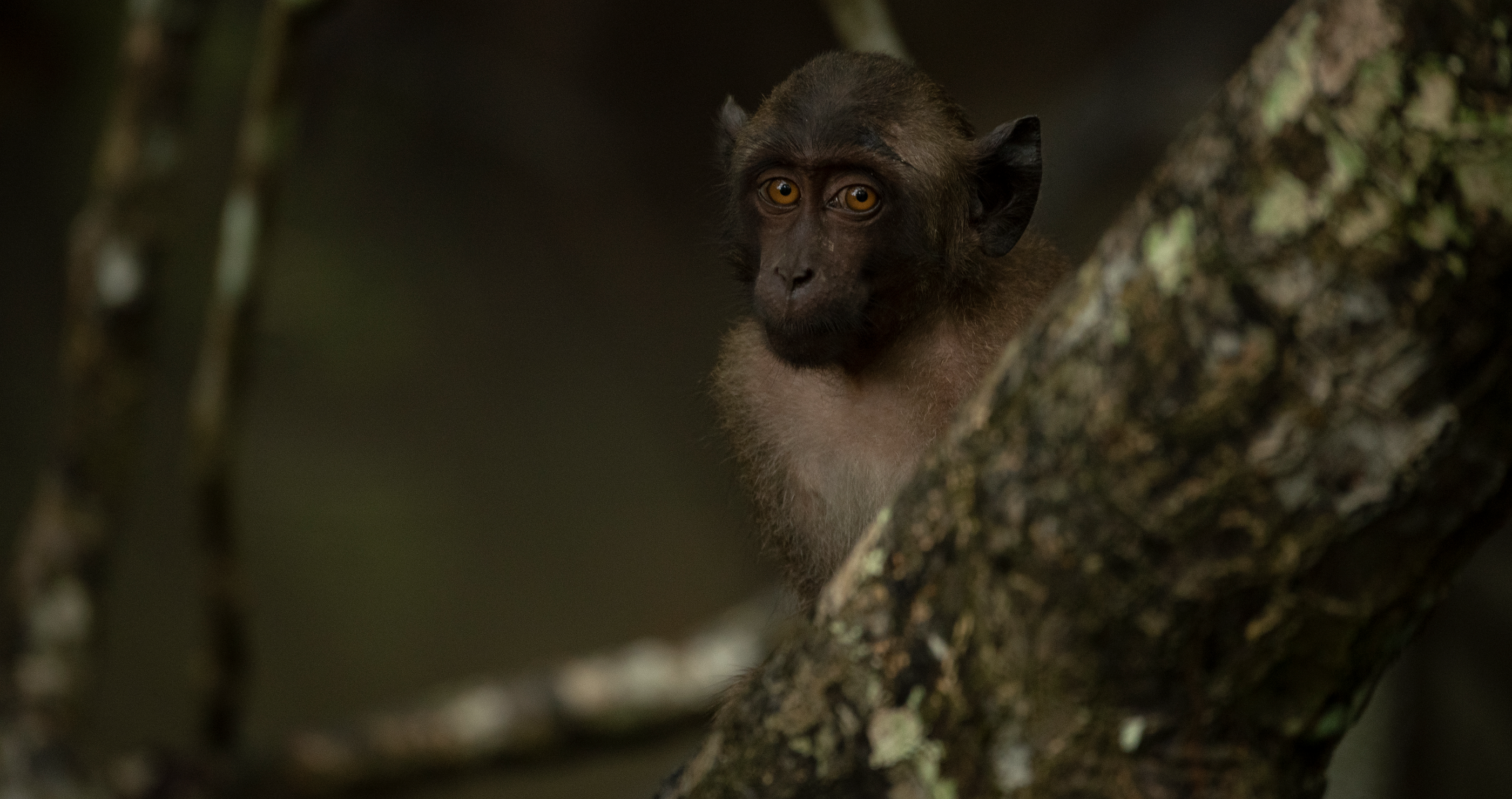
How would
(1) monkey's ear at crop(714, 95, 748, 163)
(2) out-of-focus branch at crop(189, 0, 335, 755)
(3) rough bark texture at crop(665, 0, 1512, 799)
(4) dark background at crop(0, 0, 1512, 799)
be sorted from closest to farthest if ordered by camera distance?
(3) rough bark texture at crop(665, 0, 1512, 799) → (1) monkey's ear at crop(714, 95, 748, 163) → (2) out-of-focus branch at crop(189, 0, 335, 755) → (4) dark background at crop(0, 0, 1512, 799)

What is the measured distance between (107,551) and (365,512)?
4.90 meters

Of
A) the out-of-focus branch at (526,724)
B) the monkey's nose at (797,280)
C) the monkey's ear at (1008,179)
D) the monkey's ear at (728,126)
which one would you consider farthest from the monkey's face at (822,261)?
the out-of-focus branch at (526,724)

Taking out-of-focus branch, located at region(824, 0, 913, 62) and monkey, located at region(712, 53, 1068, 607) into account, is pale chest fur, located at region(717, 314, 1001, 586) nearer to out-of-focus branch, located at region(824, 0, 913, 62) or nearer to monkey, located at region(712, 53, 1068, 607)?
monkey, located at region(712, 53, 1068, 607)

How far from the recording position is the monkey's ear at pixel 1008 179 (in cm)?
338

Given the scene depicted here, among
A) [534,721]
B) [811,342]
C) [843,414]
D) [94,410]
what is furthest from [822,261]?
[534,721]

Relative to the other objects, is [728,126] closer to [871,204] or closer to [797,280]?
[871,204]

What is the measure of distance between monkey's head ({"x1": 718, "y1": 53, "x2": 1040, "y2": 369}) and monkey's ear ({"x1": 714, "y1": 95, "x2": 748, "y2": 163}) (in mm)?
304

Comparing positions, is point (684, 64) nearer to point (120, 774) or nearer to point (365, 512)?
point (365, 512)

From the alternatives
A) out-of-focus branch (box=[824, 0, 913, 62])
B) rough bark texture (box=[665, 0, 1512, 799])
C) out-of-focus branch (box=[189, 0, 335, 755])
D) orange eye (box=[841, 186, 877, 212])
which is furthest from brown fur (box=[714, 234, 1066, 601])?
out-of-focus branch (box=[189, 0, 335, 755])

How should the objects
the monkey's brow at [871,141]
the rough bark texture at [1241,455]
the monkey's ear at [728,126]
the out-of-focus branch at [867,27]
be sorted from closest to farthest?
the rough bark texture at [1241,455], the monkey's brow at [871,141], the monkey's ear at [728,126], the out-of-focus branch at [867,27]

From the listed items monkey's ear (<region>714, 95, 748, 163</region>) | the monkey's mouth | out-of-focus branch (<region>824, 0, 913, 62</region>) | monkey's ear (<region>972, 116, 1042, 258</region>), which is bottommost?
the monkey's mouth

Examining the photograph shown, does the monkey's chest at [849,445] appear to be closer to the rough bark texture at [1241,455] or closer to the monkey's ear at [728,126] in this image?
the monkey's ear at [728,126]

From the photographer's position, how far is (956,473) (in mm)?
1680

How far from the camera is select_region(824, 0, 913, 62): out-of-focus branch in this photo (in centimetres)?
464
